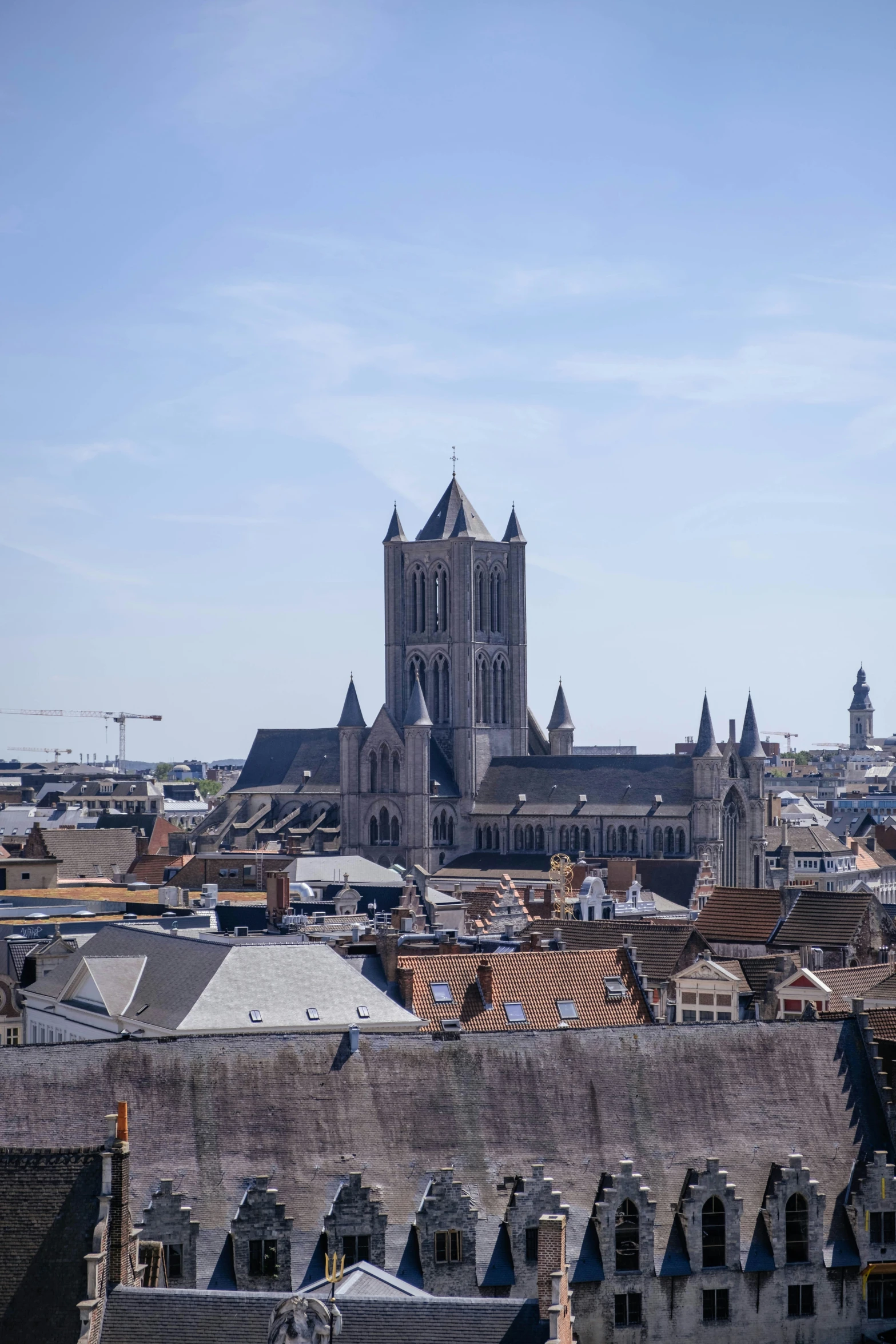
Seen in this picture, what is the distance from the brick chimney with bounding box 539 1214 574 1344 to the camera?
37.9 meters

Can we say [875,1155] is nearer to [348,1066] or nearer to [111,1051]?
[348,1066]

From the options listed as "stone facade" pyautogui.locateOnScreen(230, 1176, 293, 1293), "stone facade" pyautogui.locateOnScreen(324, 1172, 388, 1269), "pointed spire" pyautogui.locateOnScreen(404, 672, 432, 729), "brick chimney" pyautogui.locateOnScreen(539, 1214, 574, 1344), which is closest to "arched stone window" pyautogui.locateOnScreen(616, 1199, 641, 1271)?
"stone facade" pyautogui.locateOnScreen(324, 1172, 388, 1269)

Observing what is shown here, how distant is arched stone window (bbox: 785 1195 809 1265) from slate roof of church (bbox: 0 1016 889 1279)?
62 centimetres

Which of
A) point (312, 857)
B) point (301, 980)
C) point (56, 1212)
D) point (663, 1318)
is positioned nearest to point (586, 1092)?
point (663, 1318)

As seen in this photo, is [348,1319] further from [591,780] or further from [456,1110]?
[591,780]

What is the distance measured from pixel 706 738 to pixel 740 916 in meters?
83.9

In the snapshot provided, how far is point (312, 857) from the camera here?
5999 inches

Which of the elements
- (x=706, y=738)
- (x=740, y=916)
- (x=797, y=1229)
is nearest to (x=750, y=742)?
(x=706, y=738)

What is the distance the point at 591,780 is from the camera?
192 m

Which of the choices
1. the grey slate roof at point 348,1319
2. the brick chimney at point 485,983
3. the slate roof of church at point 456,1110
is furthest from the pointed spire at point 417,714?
the grey slate roof at point 348,1319

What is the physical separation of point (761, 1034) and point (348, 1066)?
11.4 metres

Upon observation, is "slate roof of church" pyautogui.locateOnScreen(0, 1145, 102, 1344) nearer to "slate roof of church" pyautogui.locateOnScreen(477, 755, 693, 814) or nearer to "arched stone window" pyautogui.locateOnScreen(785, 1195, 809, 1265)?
"arched stone window" pyautogui.locateOnScreen(785, 1195, 809, 1265)

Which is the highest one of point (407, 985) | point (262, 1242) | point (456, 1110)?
point (407, 985)

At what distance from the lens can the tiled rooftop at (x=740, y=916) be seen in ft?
332
